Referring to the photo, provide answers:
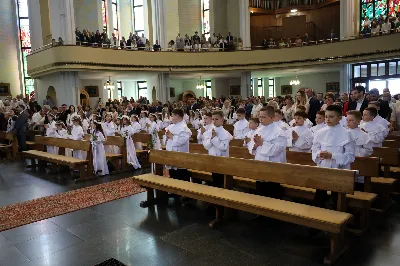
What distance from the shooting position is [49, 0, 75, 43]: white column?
1938cm

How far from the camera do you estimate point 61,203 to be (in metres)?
6.47

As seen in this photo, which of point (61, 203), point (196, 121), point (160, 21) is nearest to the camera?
point (61, 203)

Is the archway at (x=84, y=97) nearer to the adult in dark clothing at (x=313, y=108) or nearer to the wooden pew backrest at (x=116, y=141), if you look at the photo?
the wooden pew backrest at (x=116, y=141)

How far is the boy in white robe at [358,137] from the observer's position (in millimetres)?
5348

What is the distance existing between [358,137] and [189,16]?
23641 millimetres

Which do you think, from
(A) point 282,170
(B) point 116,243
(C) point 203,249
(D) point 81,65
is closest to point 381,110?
(A) point 282,170

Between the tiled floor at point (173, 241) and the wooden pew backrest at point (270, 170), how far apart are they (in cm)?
74

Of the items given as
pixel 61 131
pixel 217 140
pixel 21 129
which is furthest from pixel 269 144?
pixel 21 129

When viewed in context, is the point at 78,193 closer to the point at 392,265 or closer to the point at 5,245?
the point at 5,245

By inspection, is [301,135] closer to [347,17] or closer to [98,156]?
[98,156]

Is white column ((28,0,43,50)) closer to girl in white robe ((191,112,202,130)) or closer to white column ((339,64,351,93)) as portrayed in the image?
girl in white robe ((191,112,202,130))

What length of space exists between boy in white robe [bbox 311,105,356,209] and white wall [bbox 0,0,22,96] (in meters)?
25.1

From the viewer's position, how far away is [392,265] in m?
3.67

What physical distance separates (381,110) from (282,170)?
5.13m
